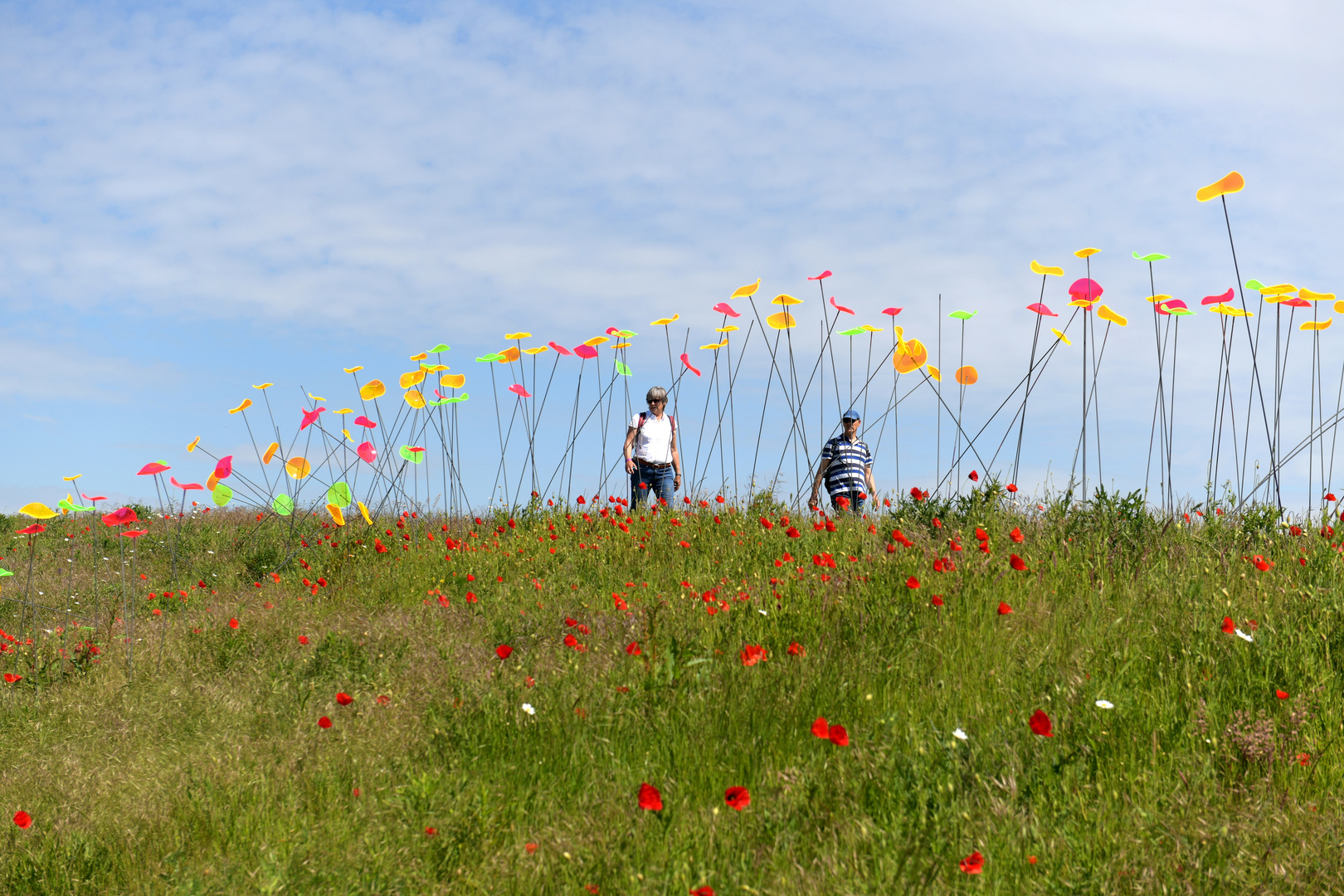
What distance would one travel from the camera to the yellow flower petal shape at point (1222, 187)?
6.41 meters

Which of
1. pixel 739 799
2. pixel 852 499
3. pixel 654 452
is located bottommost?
pixel 739 799

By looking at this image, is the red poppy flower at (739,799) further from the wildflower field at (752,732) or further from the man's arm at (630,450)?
the man's arm at (630,450)

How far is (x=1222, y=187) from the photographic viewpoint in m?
6.45

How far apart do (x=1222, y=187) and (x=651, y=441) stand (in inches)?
226

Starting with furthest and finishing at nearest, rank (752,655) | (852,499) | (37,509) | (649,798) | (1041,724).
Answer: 1. (852,499)
2. (37,509)
3. (752,655)
4. (1041,724)
5. (649,798)

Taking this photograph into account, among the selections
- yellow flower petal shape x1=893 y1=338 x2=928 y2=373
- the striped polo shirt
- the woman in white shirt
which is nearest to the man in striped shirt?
the striped polo shirt

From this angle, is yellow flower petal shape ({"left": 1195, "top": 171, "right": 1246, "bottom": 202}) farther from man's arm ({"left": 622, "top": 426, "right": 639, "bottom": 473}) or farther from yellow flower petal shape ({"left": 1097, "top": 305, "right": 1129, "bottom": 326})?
man's arm ({"left": 622, "top": 426, "right": 639, "bottom": 473})

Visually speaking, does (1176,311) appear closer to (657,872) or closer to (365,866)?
(657,872)

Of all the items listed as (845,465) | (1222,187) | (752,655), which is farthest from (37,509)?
(1222,187)

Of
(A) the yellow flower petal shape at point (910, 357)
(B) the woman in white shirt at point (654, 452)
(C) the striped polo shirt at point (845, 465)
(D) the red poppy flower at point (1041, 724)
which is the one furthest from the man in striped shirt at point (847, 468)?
(D) the red poppy flower at point (1041, 724)

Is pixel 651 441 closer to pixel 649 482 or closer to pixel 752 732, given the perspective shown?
pixel 649 482

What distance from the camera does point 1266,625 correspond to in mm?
3754

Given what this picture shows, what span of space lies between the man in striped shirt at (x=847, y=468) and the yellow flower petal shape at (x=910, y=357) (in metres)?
0.96

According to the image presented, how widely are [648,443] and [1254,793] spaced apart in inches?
293
